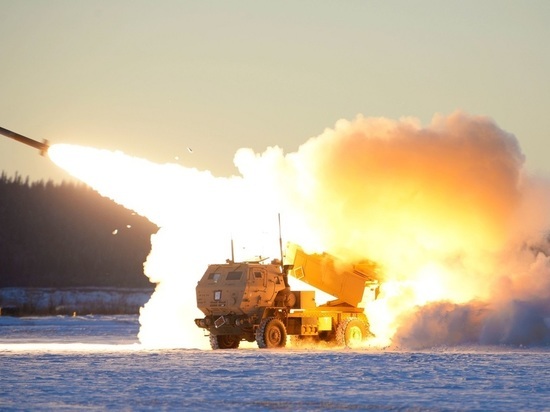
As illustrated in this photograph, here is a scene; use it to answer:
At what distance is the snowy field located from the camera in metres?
22.1

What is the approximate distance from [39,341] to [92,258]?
98930 mm

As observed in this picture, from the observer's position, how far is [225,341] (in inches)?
1526

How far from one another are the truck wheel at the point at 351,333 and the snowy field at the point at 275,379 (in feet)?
7.90

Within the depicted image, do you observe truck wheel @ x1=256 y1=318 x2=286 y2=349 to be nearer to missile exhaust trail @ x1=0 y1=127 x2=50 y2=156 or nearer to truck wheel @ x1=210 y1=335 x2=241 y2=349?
truck wheel @ x1=210 y1=335 x2=241 y2=349

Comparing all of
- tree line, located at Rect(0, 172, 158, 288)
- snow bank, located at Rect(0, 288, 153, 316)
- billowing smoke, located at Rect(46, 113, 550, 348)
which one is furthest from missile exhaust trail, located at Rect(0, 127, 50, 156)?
tree line, located at Rect(0, 172, 158, 288)

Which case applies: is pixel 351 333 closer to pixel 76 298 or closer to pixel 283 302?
pixel 283 302

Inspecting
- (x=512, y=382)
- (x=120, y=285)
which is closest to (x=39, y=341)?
(x=512, y=382)

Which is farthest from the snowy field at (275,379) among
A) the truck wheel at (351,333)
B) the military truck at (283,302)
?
the truck wheel at (351,333)

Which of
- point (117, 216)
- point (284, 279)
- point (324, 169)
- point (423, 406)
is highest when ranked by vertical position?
point (117, 216)

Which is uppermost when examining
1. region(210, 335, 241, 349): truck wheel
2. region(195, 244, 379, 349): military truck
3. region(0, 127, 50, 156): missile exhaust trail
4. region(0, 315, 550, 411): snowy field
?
region(0, 127, 50, 156): missile exhaust trail

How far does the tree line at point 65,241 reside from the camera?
133975 millimetres

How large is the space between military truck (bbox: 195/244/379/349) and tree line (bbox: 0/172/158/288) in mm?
90603

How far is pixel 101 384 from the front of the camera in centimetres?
2527

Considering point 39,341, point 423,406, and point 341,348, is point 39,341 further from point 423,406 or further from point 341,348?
point 423,406
